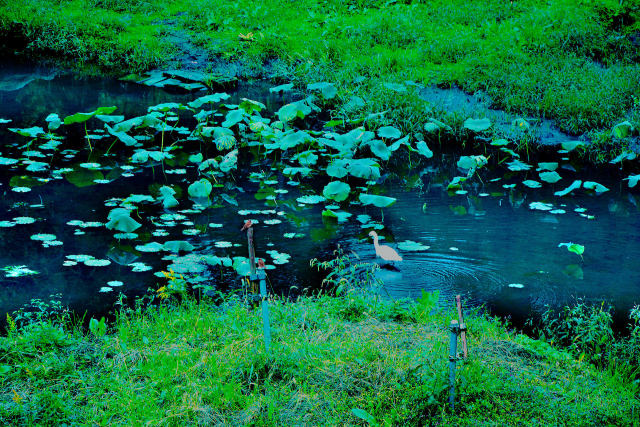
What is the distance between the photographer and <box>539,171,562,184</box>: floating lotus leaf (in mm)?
6629

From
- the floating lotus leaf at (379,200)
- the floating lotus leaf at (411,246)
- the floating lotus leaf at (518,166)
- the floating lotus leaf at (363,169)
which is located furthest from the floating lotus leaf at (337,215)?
the floating lotus leaf at (518,166)

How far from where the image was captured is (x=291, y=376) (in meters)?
3.11

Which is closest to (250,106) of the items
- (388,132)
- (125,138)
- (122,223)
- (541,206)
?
(125,138)

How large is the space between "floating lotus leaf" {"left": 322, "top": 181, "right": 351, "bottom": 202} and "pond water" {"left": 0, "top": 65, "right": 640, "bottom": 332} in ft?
0.40

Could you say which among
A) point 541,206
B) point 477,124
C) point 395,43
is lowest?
point 541,206

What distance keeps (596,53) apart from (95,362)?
8.64 meters

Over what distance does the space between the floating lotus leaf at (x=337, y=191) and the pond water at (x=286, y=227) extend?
0.12 meters

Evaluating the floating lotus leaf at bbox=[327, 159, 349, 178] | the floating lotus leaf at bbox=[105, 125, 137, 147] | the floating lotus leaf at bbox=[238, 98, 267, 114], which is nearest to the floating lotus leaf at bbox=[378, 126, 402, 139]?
the floating lotus leaf at bbox=[327, 159, 349, 178]

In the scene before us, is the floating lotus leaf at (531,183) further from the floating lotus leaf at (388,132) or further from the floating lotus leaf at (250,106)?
the floating lotus leaf at (250,106)

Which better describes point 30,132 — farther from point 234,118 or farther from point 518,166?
point 518,166

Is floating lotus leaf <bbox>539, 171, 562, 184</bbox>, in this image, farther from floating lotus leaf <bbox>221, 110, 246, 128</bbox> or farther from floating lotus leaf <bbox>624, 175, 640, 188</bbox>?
floating lotus leaf <bbox>221, 110, 246, 128</bbox>

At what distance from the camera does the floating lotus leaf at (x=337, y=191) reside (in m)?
5.89

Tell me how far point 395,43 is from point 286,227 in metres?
5.83

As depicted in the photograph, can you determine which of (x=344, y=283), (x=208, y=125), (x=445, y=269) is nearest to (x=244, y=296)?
(x=344, y=283)
